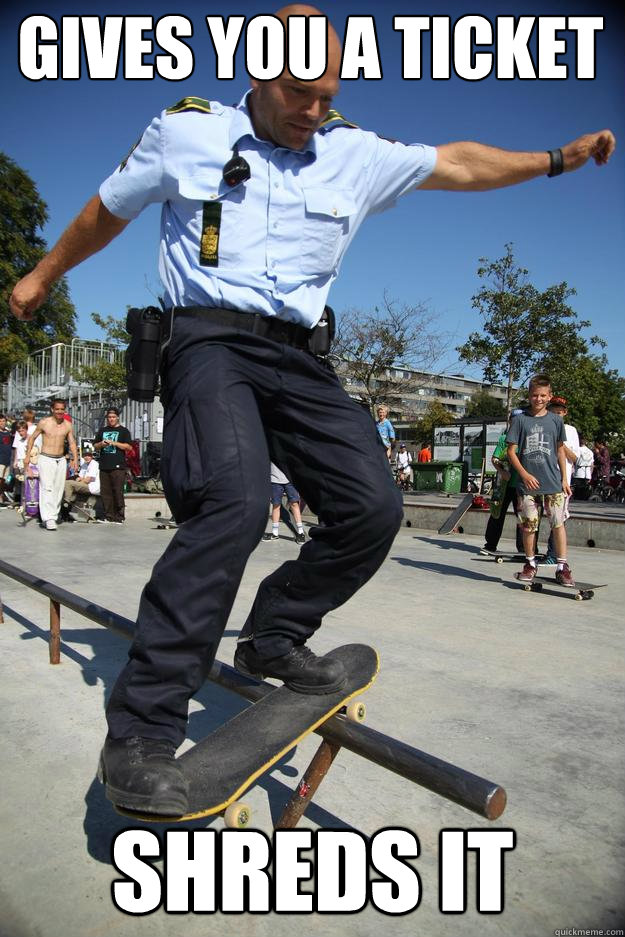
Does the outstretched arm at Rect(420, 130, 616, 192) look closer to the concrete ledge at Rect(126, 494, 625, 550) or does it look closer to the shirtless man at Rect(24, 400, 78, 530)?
the concrete ledge at Rect(126, 494, 625, 550)

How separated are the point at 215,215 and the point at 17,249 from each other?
3156cm

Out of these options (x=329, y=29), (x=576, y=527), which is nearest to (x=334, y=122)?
(x=329, y=29)

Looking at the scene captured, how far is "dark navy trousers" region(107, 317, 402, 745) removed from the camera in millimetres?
1806

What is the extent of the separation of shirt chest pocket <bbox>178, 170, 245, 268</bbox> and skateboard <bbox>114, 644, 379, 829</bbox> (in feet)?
4.30

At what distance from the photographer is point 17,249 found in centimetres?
2975

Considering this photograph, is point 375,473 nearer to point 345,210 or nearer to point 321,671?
point 321,671

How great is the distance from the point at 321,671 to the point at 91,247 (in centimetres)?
157

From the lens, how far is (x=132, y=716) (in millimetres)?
1805

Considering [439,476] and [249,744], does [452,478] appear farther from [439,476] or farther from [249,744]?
[249,744]

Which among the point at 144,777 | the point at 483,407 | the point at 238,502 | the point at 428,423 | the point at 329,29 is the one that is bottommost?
the point at 144,777

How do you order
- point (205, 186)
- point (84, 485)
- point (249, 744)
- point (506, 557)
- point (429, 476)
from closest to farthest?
point (249, 744) → point (205, 186) → point (506, 557) → point (84, 485) → point (429, 476)

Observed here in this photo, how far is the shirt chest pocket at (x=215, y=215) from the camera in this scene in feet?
6.58

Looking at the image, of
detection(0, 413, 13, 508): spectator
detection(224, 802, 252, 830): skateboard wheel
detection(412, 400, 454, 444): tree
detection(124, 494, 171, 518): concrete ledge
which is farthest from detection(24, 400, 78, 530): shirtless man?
detection(412, 400, 454, 444): tree

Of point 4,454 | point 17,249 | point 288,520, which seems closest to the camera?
point 288,520
